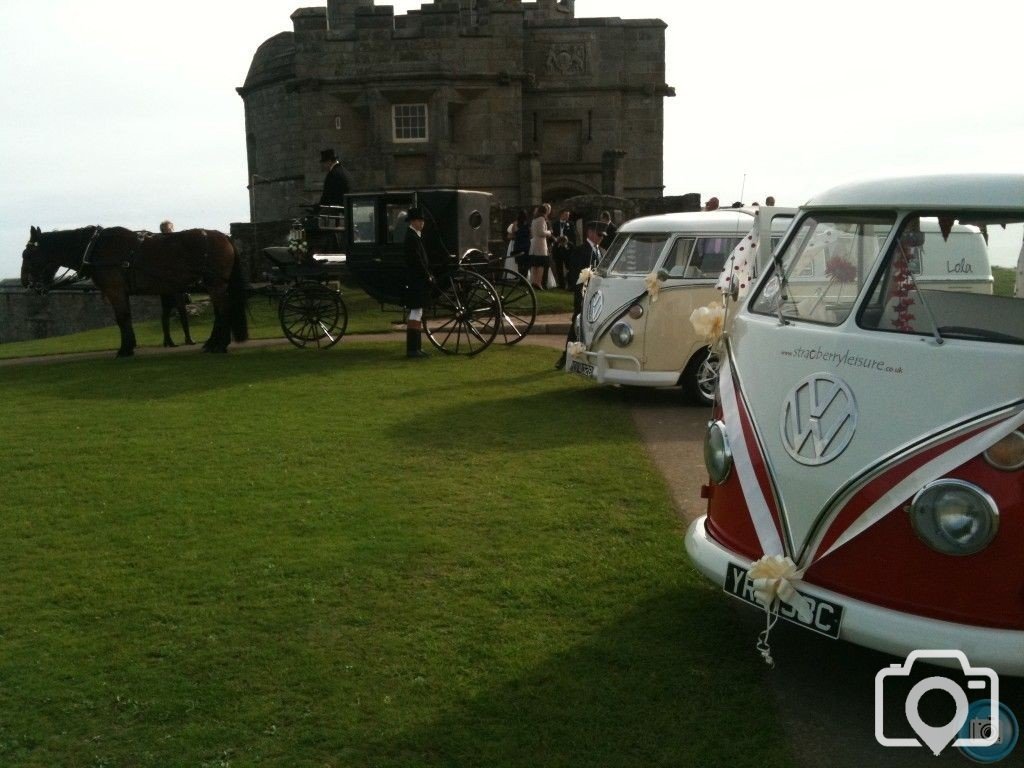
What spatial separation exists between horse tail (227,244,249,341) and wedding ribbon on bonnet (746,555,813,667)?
42.6 ft

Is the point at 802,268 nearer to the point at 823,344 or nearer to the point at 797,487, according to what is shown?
the point at 823,344

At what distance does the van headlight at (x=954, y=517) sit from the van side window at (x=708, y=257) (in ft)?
25.0

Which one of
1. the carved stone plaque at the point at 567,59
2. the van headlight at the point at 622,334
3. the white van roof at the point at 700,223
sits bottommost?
the van headlight at the point at 622,334

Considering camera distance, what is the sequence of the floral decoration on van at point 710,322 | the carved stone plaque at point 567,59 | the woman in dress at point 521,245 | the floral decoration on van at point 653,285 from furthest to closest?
the carved stone plaque at point 567,59
the woman in dress at point 521,245
the floral decoration on van at point 653,285
the floral decoration on van at point 710,322

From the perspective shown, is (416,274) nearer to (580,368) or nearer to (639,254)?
(580,368)

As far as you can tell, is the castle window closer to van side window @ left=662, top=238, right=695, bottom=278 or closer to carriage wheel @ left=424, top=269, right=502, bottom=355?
carriage wheel @ left=424, top=269, right=502, bottom=355

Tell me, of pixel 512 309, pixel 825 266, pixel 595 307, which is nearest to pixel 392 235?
pixel 512 309

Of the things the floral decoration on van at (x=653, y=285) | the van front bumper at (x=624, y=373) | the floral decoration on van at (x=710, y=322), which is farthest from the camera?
the van front bumper at (x=624, y=373)

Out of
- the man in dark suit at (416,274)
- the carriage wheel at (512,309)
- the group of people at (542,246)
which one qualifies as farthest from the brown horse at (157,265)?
the group of people at (542,246)

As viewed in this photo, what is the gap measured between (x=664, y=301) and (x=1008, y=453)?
25.3 ft

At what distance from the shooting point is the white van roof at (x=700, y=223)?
11711mm

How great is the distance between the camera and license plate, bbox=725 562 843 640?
4523 millimetres

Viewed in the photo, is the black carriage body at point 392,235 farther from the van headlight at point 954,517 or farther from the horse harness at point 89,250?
the van headlight at point 954,517

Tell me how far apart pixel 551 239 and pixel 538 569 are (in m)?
18.8
